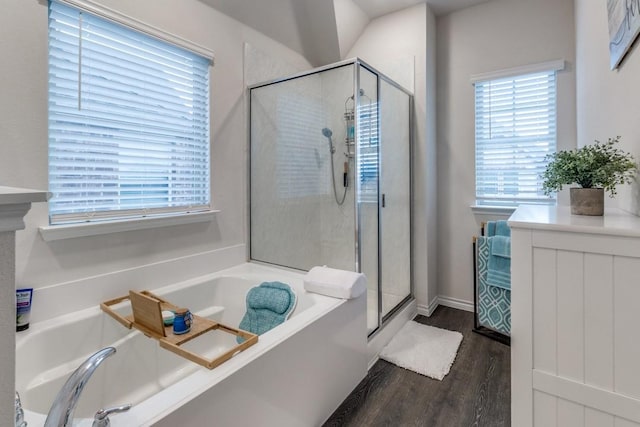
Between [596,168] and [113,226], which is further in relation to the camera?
[113,226]

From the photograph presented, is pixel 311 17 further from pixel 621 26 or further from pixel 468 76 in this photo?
pixel 621 26

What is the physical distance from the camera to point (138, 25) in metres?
1.82

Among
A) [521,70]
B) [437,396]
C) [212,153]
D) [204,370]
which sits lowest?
[437,396]

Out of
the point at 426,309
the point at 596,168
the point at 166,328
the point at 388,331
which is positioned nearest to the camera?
Answer: the point at 596,168

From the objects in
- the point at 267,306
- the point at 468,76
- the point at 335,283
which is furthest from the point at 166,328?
the point at 468,76

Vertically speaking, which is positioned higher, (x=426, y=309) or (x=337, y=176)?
(x=337, y=176)

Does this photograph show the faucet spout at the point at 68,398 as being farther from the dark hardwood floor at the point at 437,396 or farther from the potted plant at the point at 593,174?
the potted plant at the point at 593,174

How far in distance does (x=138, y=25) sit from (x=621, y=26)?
7.44 ft

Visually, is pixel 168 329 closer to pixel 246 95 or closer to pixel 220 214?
pixel 220 214

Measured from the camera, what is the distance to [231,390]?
1.13 meters

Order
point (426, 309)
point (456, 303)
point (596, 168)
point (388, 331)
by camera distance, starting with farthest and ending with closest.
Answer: point (456, 303)
point (426, 309)
point (388, 331)
point (596, 168)

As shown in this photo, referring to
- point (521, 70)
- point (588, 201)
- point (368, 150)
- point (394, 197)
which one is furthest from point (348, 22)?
point (588, 201)

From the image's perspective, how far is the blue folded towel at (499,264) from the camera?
2256mm

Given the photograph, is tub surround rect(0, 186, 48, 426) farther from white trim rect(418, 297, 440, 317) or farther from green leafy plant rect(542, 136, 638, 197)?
white trim rect(418, 297, 440, 317)
